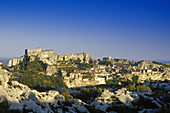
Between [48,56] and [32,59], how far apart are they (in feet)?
69.6

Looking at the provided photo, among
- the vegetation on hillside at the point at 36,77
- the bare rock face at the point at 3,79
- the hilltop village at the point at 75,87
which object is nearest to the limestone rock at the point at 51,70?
the hilltop village at the point at 75,87

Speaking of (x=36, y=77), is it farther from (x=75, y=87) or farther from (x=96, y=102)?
(x=96, y=102)

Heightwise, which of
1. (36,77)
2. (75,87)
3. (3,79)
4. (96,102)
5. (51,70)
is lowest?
(75,87)

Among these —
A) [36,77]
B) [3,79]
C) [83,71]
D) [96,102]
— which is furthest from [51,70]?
[3,79]

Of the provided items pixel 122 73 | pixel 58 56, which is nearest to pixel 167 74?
pixel 122 73

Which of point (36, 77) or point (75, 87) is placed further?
point (36, 77)

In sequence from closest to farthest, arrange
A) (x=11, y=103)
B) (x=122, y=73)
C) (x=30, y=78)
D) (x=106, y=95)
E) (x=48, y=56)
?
(x=11, y=103), (x=106, y=95), (x=30, y=78), (x=122, y=73), (x=48, y=56)

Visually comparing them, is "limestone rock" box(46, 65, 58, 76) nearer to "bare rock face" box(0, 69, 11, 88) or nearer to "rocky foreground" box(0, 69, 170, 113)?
"rocky foreground" box(0, 69, 170, 113)

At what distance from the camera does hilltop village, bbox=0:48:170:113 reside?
2778cm

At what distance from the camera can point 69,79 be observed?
125 metres

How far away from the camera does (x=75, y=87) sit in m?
109

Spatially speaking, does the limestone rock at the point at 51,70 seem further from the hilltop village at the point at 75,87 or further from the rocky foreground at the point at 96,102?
the rocky foreground at the point at 96,102

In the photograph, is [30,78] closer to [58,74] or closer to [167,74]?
[58,74]

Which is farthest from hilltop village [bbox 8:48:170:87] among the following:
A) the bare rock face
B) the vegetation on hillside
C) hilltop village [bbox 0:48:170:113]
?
the bare rock face
